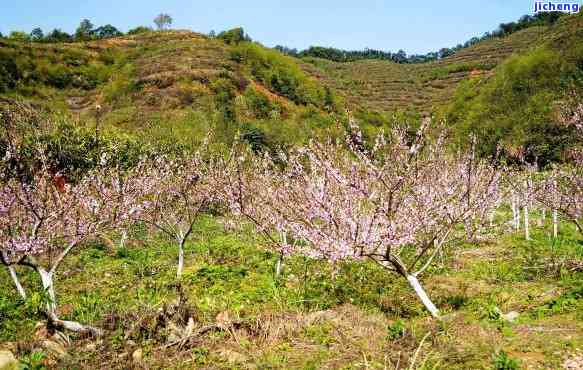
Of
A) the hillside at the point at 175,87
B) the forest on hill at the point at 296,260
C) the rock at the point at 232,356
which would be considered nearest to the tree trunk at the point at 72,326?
the forest on hill at the point at 296,260

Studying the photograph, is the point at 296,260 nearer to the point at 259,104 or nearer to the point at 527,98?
the point at 259,104

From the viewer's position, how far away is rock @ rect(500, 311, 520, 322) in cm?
755

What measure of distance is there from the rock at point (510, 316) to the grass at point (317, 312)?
143 mm

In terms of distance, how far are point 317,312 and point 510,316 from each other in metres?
3.54

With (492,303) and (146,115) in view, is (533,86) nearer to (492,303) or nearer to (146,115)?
(146,115)

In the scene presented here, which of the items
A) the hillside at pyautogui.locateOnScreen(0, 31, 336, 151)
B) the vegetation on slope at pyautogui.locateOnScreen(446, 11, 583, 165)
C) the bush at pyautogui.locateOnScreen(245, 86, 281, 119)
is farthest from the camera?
the bush at pyautogui.locateOnScreen(245, 86, 281, 119)

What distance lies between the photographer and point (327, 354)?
20.3 ft

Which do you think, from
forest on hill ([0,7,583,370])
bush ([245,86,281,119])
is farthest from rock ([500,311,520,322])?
bush ([245,86,281,119])

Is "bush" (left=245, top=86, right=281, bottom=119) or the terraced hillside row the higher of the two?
the terraced hillside row

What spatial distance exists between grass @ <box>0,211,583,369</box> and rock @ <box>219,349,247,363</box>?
0.02m

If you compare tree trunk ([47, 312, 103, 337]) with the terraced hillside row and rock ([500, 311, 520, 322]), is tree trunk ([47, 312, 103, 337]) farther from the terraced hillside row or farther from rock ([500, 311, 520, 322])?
the terraced hillside row

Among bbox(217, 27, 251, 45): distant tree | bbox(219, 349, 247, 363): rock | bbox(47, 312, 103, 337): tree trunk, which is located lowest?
bbox(219, 349, 247, 363): rock

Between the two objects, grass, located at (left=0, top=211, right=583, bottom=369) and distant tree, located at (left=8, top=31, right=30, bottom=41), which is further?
distant tree, located at (left=8, top=31, right=30, bottom=41)

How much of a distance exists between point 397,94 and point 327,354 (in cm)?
10955
